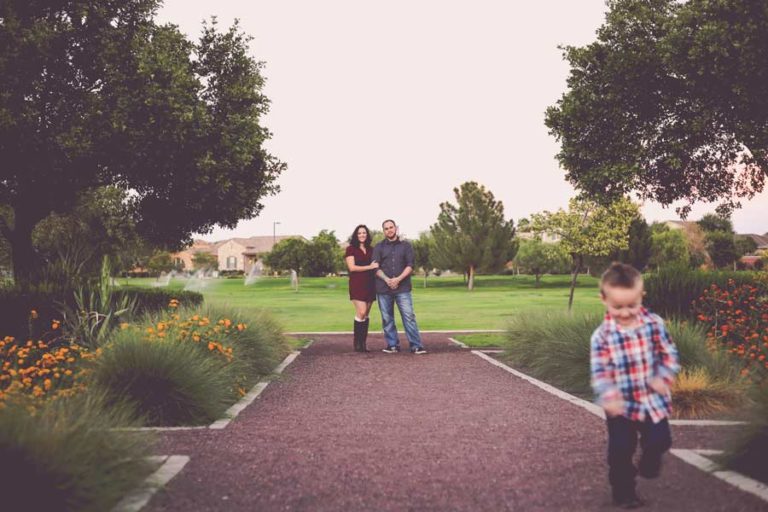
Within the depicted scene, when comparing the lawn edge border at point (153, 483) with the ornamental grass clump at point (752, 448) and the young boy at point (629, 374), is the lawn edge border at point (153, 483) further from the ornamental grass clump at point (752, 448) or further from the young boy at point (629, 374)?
the ornamental grass clump at point (752, 448)

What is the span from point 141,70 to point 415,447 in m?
12.4

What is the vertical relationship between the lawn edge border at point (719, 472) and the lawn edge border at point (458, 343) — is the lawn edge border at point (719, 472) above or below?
above

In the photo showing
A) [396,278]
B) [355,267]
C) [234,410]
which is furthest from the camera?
[355,267]

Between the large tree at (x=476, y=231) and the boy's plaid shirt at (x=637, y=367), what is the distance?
4821cm

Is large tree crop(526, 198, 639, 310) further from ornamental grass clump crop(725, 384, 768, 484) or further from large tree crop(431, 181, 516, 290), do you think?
large tree crop(431, 181, 516, 290)

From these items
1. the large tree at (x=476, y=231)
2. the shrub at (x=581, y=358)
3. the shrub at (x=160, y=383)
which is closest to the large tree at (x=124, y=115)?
the shrub at (x=581, y=358)

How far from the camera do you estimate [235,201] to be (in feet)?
58.8

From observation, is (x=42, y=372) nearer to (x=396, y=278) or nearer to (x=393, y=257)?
(x=396, y=278)

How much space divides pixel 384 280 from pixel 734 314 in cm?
536

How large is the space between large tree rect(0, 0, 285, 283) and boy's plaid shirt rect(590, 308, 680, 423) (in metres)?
13.0

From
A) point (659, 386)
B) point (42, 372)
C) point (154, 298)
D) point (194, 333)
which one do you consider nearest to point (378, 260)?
point (154, 298)

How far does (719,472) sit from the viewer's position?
4418 millimetres

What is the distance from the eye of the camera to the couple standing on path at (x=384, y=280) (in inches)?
447

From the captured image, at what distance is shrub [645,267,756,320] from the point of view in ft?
37.5
